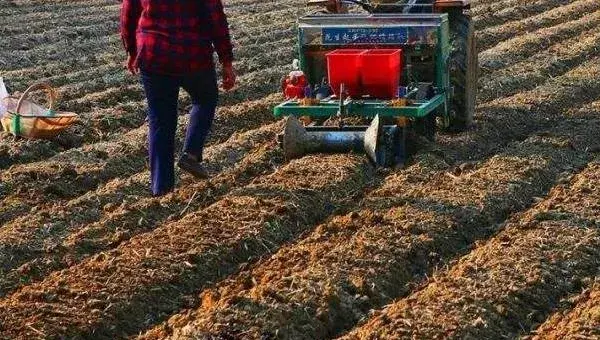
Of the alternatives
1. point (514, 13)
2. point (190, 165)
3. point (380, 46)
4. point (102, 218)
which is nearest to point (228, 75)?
point (190, 165)

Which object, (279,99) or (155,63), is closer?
(155,63)

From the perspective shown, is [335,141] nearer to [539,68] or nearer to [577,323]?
[577,323]

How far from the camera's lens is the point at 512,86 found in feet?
36.1

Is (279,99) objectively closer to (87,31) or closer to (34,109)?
(34,109)

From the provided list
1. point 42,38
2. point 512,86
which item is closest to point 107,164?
point 512,86

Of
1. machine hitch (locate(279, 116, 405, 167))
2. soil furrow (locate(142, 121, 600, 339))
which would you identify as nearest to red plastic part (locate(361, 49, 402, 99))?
machine hitch (locate(279, 116, 405, 167))

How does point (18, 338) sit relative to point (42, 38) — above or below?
above

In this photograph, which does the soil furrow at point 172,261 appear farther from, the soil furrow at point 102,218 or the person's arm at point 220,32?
the person's arm at point 220,32

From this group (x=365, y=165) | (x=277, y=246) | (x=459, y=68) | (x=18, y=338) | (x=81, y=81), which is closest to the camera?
(x=18, y=338)

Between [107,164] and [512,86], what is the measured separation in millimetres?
4361

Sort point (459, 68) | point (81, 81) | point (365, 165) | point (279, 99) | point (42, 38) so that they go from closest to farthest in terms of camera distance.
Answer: point (365, 165)
point (459, 68)
point (279, 99)
point (81, 81)
point (42, 38)

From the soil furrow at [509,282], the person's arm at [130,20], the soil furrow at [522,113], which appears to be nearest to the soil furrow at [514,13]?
the soil furrow at [522,113]

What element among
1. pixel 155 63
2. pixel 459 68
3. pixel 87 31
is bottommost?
pixel 87 31

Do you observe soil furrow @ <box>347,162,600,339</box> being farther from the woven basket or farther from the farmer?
the woven basket
